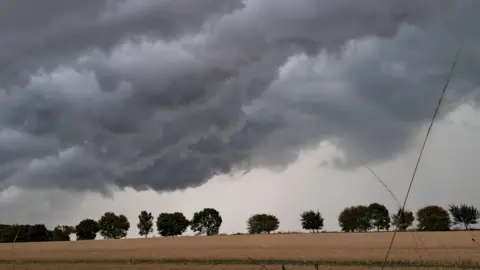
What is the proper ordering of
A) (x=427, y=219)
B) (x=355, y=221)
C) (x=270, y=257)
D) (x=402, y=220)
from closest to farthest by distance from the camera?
(x=402, y=220), (x=427, y=219), (x=270, y=257), (x=355, y=221)

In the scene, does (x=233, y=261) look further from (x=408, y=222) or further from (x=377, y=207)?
(x=377, y=207)

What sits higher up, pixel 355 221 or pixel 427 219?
pixel 355 221

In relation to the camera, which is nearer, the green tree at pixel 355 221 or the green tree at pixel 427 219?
the green tree at pixel 427 219

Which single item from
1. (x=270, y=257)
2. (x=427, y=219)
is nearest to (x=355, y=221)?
(x=270, y=257)

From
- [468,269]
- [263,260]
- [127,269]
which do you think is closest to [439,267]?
[468,269]

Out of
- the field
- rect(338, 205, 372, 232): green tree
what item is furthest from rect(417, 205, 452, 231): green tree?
rect(338, 205, 372, 232): green tree

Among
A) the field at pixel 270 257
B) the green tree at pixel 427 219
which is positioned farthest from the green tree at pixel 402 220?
the field at pixel 270 257

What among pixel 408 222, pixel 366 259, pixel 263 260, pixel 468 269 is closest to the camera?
pixel 408 222

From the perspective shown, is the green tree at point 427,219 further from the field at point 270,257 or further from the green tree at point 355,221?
the green tree at point 355,221

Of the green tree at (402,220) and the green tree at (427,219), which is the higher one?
the green tree at (427,219)

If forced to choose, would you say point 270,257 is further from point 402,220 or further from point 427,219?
point 402,220

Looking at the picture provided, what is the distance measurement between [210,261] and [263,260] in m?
8.37

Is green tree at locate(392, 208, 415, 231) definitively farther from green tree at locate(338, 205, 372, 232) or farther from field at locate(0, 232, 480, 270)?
green tree at locate(338, 205, 372, 232)

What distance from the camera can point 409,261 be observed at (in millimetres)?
58562
